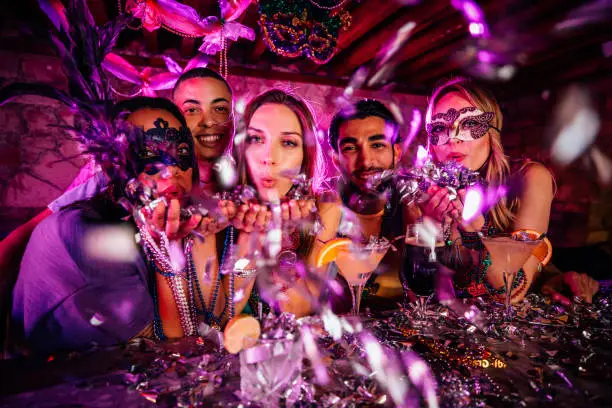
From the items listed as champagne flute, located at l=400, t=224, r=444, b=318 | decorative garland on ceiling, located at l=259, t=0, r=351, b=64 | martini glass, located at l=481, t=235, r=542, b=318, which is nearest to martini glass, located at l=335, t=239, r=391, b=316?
champagne flute, located at l=400, t=224, r=444, b=318

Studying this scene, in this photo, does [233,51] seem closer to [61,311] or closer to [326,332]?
[61,311]

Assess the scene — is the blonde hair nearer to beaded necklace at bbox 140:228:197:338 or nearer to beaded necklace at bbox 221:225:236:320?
beaded necklace at bbox 221:225:236:320

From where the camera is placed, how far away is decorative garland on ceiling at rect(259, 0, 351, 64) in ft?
8.59

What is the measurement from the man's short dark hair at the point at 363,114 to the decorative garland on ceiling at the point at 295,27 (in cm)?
57

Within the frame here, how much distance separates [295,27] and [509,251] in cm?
221

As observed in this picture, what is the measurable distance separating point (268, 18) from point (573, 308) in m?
2.74

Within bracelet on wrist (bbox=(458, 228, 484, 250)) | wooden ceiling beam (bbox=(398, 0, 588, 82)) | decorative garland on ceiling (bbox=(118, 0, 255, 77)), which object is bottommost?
bracelet on wrist (bbox=(458, 228, 484, 250))

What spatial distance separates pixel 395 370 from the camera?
3.75ft

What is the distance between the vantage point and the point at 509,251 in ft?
4.90

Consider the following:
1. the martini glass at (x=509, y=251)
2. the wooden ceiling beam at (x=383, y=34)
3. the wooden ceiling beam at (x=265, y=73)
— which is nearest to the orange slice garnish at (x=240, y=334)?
the martini glass at (x=509, y=251)

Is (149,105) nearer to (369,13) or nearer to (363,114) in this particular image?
(363,114)

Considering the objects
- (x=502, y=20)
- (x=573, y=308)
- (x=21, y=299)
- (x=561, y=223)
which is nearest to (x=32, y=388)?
(x=21, y=299)

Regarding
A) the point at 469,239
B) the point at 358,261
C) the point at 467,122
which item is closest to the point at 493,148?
the point at 467,122

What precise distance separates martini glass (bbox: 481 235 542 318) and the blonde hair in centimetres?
100
